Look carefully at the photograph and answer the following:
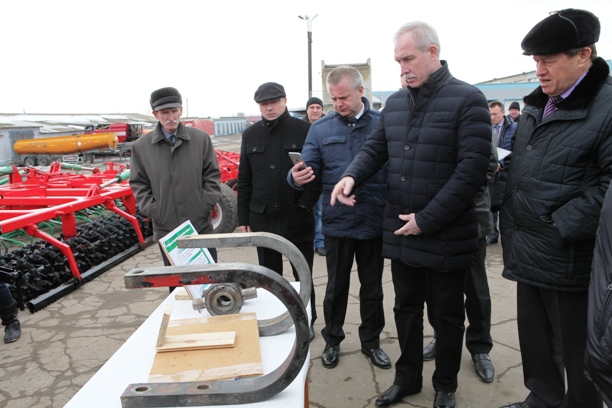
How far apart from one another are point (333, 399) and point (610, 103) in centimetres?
200

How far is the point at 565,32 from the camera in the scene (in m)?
1.77

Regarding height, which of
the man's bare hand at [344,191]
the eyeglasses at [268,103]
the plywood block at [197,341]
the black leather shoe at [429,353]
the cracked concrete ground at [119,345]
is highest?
the eyeglasses at [268,103]

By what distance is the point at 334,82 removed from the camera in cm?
270

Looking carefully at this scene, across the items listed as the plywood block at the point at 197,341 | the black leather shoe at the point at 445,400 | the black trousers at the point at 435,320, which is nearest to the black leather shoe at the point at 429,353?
the black trousers at the point at 435,320

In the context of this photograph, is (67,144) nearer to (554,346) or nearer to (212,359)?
(212,359)

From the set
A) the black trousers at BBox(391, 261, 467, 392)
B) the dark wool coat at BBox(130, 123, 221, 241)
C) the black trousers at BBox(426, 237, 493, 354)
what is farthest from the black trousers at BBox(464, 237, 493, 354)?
the dark wool coat at BBox(130, 123, 221, 241)

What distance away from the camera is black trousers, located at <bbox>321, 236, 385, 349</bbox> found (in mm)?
2855

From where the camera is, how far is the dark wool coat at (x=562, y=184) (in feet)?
5.85

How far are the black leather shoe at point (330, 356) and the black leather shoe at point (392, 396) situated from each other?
48 centimetres

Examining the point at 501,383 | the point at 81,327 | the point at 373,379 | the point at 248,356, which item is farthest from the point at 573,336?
the point at 81,327

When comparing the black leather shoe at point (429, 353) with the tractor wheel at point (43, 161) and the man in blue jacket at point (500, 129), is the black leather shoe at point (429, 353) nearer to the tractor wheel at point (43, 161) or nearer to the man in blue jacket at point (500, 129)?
the man in blue jacket at point (500, 129)

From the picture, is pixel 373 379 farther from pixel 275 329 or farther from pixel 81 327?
pixel 81 327

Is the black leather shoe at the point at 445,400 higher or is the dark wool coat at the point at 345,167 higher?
the dark wool coat at the point at 345,167

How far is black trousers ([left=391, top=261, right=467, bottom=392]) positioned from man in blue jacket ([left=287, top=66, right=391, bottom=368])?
0.40m
